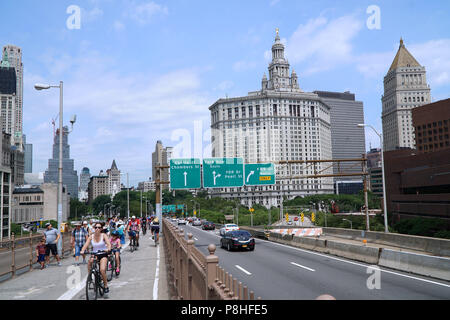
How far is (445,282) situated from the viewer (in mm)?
12594

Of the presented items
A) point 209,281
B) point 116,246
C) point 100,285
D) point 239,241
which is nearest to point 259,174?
point 239,241

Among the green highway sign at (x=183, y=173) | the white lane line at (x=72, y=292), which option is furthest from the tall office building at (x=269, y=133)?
the white lane line at (x=72, y=292)

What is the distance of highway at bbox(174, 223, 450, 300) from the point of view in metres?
10.7

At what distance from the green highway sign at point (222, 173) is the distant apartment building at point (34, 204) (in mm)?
101806

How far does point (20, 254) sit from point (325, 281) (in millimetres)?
18133

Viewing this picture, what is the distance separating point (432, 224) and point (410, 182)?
42.2 feet

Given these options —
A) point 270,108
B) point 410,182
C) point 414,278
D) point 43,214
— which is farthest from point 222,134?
point 414,278

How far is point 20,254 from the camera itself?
21734 mm

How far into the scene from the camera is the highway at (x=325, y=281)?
1072cm

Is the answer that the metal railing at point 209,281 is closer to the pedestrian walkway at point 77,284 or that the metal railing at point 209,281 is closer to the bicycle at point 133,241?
the pedestrian walkway at point 77,284

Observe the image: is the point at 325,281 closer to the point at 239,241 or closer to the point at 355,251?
the point at 355,251
